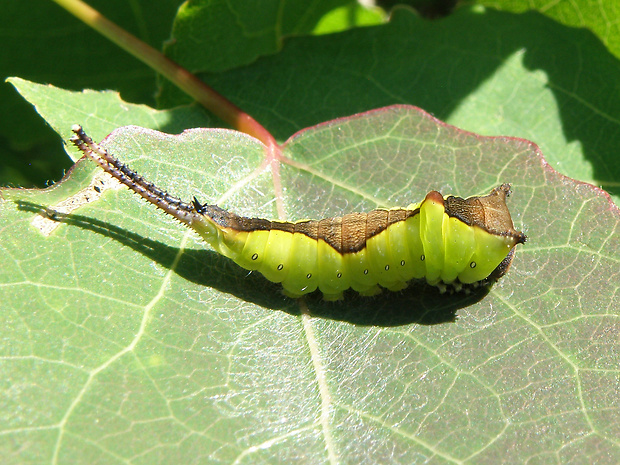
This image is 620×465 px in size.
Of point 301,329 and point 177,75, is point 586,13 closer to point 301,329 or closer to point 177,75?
point 177,75

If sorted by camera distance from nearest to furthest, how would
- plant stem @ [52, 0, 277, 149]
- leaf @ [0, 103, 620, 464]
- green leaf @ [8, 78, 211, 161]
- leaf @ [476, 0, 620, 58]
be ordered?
leaf @ [0, 103, 620, 464] → green leaf @ [8, 78, 211, 161] → plant stem @ [52, 0, 277, 149] → leaf @ [476, 0, 620, 58]

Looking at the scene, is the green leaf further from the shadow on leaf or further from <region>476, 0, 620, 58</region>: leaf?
<region>476, 0, 620, 58</region>: leaf

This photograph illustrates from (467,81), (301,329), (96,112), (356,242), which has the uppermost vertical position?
(96,112)

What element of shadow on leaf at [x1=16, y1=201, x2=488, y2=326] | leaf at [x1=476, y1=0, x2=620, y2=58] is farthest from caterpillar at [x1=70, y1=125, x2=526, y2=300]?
leaf at [x1=476, y1=0, x2=620, y2=58]

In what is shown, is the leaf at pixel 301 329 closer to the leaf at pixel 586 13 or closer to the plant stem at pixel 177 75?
the plant stem at pixel 177 75

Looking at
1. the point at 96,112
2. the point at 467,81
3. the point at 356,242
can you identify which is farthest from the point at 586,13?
the point at 96,112
